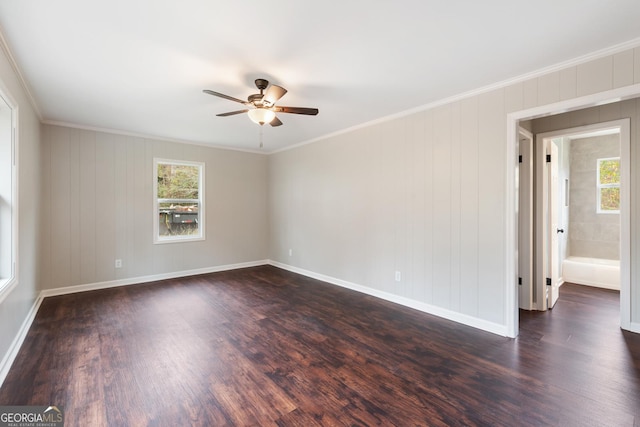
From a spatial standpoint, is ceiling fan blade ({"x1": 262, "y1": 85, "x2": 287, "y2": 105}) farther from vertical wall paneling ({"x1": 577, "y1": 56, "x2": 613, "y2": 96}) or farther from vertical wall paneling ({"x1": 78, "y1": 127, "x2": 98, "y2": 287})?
vertical wall paneling ({"x1": 78, "y1": 127, "x2": 98, "y2": 287})

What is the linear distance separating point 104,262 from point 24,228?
1.86 meters

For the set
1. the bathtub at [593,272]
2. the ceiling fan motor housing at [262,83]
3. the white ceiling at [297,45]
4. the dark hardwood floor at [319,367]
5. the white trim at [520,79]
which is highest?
the white ceiling at [297,45]

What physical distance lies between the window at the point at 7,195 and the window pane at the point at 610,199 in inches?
324

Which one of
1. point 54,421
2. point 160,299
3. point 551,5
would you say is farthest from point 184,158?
point 551,5

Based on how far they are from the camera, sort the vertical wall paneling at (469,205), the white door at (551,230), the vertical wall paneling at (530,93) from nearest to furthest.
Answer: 1. the vertical wall paneling at (530,93)
2. the vertical wall paneling at (469,205)
3. the white door at (551,230)

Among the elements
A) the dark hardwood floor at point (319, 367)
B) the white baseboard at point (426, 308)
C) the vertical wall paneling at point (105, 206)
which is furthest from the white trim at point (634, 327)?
the vertical wall paneling at point (105, 206)

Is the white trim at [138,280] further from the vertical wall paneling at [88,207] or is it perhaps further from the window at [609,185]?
the window at [609,185]

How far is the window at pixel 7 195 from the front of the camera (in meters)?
2.36

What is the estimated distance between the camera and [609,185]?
199 inches

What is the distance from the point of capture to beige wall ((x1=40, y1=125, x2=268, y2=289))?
4180 mm

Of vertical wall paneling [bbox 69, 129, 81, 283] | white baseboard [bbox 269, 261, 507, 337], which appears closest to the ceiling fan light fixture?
white baseboard [bbox 269, 261, 507, 337]

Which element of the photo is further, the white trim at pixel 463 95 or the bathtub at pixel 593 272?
the bathtub at pixel 593 272

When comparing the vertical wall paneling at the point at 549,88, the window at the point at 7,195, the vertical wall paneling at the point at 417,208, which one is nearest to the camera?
the window at the point at 7,195

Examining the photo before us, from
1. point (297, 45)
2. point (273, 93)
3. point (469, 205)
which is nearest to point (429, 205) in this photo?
point (469, 205)
